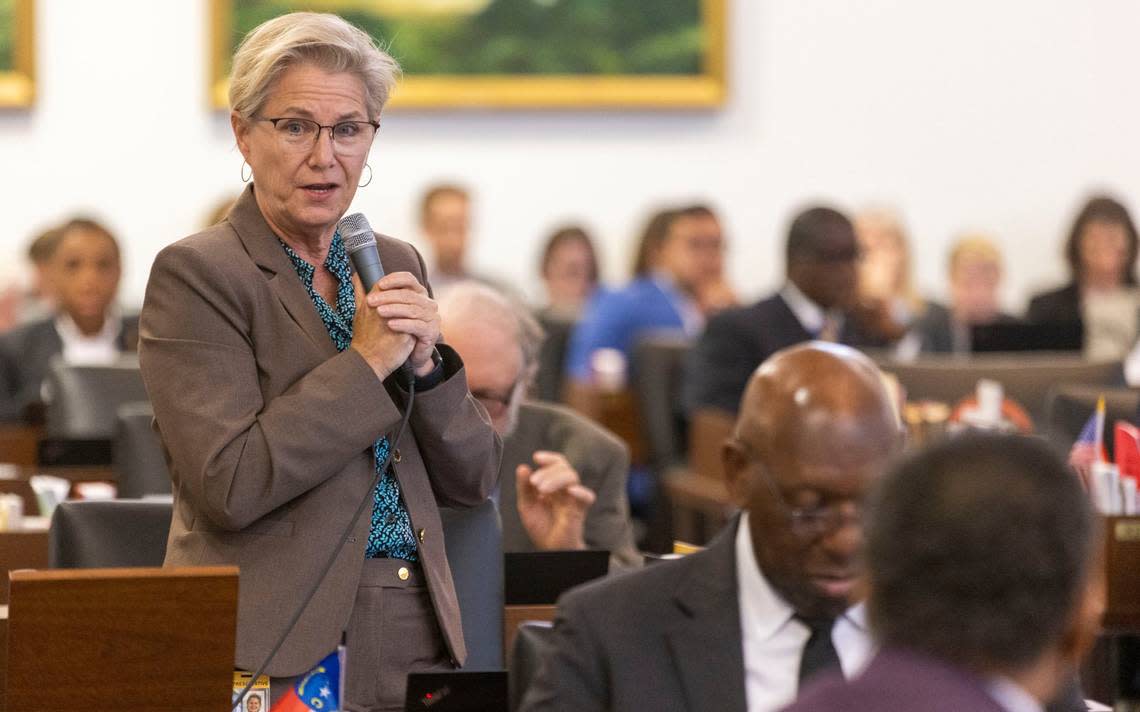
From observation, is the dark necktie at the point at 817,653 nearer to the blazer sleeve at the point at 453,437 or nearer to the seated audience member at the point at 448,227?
the blazer sleeve at the point at 453,437

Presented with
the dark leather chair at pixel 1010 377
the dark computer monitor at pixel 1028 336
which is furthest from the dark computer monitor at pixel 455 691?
the dark computer monitor at pixel 1028 336

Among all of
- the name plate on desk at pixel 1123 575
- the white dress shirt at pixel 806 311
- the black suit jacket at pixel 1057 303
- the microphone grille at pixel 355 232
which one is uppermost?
the microphone grille at pixel 355 232

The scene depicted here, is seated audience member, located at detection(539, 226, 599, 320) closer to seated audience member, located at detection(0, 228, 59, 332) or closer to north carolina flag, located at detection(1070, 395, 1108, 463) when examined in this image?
seated audience member, located at detection(0, 228, 59, 332)

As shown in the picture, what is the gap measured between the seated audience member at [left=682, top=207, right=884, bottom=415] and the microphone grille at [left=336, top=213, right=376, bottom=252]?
3.66 meters

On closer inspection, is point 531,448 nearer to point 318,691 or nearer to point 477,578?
point 477,578

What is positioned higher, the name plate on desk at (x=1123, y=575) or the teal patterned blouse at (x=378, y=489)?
the teal patterned blouse at (x=378, y=489)

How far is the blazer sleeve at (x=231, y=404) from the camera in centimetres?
215

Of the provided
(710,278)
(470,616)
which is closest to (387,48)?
(470,616)

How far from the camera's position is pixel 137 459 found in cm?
409

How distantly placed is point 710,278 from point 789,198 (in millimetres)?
1604

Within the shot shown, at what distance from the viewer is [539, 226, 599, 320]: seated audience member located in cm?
938

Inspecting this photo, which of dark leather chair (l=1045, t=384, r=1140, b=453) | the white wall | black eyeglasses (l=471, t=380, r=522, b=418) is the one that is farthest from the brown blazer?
the white wall

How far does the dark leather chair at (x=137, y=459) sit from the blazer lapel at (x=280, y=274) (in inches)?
72.7

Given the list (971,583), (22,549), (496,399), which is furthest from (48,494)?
(971,583)
